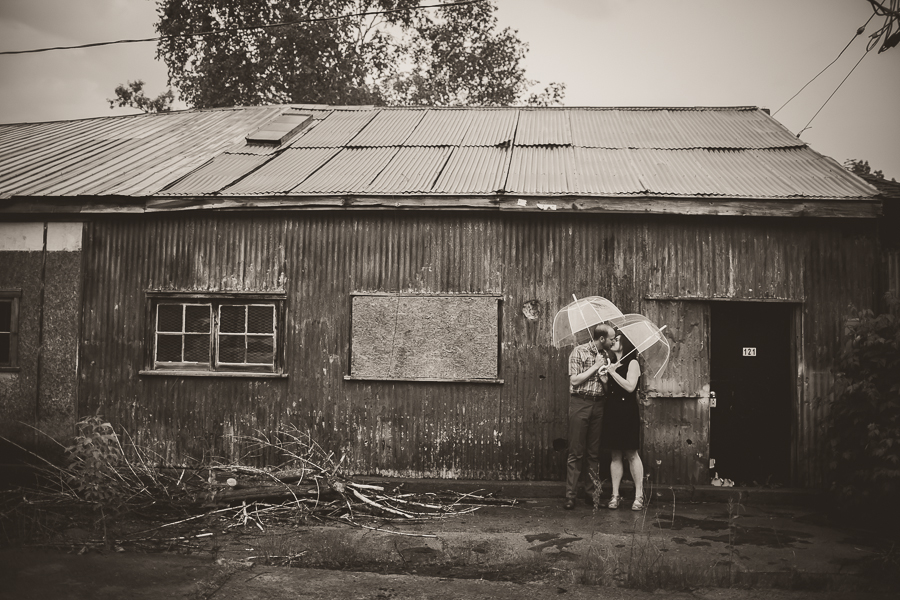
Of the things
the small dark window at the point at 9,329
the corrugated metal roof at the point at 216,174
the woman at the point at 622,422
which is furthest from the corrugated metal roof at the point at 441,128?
the small dark window at the point at 9,329

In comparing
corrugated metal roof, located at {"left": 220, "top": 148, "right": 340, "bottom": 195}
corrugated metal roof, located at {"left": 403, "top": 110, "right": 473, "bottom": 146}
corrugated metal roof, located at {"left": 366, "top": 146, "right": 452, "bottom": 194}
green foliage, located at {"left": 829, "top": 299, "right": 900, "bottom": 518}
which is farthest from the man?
corrugated metal roof, located at {"left": 403, "top": 110, "right": 473, "bottom": 146}

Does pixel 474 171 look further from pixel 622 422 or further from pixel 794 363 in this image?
pixel 794 363

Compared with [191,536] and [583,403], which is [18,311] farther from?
[583,403]

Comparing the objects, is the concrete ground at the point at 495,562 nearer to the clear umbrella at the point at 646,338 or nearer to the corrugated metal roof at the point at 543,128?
the clear umbrella at the point at 646,338

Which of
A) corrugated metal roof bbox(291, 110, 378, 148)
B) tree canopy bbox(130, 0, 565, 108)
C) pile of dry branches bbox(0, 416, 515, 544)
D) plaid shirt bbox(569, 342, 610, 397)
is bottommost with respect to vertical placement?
pile of dry branches bbox(0, 416, 515, 544)

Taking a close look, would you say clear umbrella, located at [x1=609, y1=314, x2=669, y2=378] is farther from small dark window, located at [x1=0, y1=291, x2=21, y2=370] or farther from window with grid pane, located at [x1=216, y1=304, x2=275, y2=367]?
small dark window, located at [x1=0, y1=291, x2=21, y2=370]

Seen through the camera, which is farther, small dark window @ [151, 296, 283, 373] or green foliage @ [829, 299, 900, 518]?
small dark window @ [151, 296, 283, 373]

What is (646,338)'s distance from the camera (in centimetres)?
632

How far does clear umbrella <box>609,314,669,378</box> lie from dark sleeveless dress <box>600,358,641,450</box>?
12.2 inches

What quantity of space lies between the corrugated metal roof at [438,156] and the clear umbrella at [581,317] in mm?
1525

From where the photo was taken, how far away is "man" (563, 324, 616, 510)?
Answer: 22.2ft

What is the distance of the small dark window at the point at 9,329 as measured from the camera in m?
8.38

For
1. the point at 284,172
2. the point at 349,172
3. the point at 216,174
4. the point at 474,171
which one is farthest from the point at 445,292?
the point at 216,174

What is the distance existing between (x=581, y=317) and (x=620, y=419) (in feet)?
4.04
